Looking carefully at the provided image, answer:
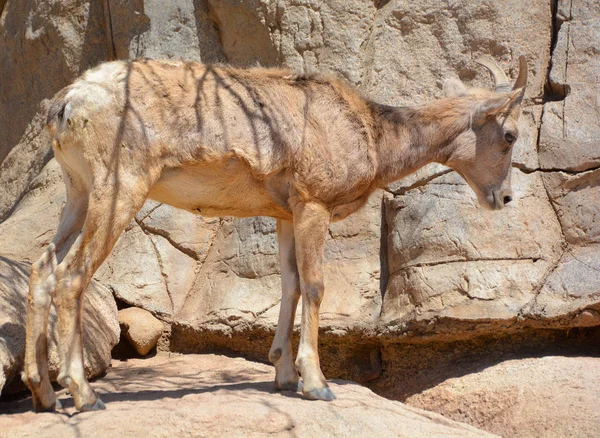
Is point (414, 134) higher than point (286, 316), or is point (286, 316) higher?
point (414, 134)

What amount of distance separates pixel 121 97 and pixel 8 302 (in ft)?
6.47

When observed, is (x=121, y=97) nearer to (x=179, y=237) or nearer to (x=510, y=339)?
(x=179, y=237)

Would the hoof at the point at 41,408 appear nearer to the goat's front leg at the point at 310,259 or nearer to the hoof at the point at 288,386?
the hoof at the point at 288,386

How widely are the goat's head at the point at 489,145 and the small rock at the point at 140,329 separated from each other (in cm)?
356

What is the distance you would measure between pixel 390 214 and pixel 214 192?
9.56 feet

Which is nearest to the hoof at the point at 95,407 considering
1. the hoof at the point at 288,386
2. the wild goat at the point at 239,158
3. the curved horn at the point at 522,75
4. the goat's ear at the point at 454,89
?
the wild goat at the point at 239,158

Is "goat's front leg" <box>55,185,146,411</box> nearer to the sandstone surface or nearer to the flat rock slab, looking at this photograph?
the flat rock slab

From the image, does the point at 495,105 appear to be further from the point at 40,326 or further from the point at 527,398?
the point at 40,326

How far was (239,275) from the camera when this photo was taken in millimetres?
9016

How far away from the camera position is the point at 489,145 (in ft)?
23.5

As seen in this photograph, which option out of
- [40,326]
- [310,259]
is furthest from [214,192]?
[40,326]

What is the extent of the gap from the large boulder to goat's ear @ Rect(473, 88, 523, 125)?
3.93 meters

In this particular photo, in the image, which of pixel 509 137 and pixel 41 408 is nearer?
pixel 41 408

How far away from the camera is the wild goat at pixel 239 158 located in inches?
224
